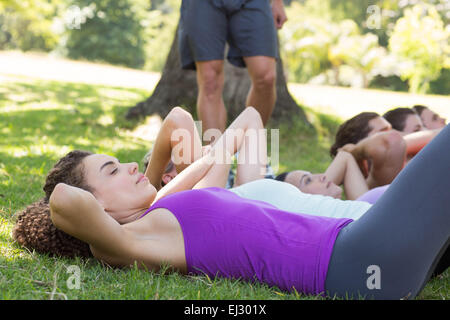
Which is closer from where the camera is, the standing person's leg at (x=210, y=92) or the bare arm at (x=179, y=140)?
the bare arm at (x=179, y=140)

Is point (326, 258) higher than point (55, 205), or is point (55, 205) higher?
point (55, 205)

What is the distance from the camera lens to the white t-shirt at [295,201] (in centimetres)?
253

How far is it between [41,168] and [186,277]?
238 cm

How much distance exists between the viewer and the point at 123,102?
906 centimetres

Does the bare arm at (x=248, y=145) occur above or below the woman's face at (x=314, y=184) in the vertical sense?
above

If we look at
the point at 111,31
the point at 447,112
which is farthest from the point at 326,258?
the point at 111,31

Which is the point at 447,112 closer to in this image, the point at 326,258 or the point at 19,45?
the point at 326,258

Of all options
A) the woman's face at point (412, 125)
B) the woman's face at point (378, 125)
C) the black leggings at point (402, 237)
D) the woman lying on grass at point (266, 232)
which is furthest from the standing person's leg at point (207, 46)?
the black leggings at point (402, 237)

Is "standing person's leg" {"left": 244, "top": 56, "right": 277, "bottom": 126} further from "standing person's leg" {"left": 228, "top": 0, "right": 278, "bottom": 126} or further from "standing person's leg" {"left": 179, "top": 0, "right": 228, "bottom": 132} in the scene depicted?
"standing person's leg" {"left": 179, "top": 0, "right": 228, "bottom": 132}

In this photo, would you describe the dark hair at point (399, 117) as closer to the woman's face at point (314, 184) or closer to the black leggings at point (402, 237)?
the woman's face at point (314, 184)

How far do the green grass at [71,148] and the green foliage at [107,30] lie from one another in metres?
21.0

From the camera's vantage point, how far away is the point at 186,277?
6.95 ft

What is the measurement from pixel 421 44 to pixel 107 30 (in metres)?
18.6

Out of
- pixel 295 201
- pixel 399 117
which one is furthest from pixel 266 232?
pixel 399 117
